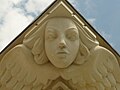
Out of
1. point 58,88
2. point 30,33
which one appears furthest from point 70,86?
point 30,33

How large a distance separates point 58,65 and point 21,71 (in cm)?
29

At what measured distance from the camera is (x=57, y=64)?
2.66 m

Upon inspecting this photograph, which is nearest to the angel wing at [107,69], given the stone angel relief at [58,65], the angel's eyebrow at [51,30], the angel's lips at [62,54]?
the stone angel relief at [58,65]

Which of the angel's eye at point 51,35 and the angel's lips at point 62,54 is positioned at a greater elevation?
the angel's eye at point 51,35

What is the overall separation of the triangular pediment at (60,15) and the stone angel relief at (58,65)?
45mm

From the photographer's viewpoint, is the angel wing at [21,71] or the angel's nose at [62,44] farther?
the angel wing at [21,71]

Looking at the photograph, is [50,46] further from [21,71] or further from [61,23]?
[21,71]

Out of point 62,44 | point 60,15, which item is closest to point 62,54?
point 62,44

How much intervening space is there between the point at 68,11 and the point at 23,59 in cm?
48

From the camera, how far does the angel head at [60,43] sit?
2627mm

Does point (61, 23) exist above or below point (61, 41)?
above

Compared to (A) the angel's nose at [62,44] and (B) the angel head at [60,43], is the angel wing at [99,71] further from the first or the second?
(A) the angel's nose at [62,44]

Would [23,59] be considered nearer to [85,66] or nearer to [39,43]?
[39,43]

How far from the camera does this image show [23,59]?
8.96ft
